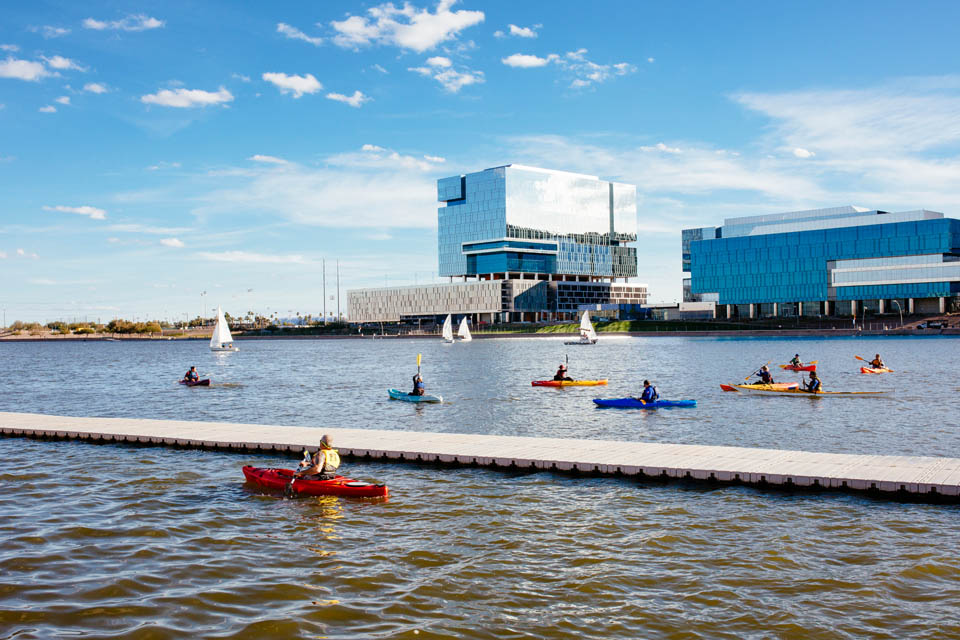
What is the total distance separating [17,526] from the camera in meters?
22.4

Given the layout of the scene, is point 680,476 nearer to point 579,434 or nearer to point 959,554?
point 959,554

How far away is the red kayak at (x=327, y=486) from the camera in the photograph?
2444cm

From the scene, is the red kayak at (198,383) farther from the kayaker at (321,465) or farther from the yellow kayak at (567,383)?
the kayaker at (321,465)

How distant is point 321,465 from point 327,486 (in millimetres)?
689

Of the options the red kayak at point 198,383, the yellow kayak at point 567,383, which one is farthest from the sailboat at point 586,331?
the red kayak at point 198,383

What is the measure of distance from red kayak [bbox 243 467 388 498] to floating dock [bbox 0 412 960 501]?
5.02m

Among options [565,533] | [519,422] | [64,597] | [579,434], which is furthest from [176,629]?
[519,422]

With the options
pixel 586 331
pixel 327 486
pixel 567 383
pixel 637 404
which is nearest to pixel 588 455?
pixel 327 486

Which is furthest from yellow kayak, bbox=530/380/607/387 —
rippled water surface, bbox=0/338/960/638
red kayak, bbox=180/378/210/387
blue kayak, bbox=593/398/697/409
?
red kayak, bbox=180/378/210/387

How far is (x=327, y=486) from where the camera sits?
24656 mm

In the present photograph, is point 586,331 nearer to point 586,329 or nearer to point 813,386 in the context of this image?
point 586,329

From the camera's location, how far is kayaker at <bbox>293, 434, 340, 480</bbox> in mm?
24891

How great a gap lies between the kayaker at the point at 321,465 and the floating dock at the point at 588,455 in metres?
4.92

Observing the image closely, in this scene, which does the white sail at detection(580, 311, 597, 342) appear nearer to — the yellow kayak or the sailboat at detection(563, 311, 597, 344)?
the sailboat at detection(563, 311, 597, 344)
